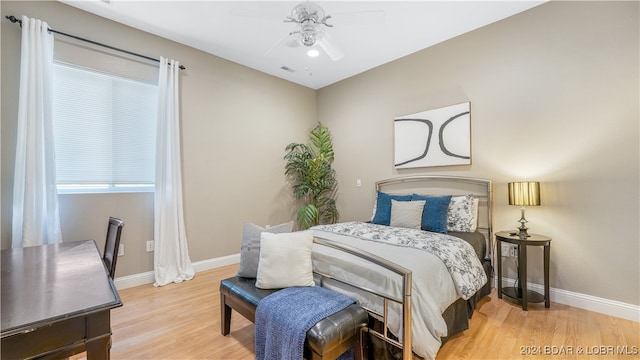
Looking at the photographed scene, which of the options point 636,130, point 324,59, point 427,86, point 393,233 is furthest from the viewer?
point 324,59

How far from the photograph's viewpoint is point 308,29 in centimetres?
239

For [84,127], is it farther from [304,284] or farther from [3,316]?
[304,284]

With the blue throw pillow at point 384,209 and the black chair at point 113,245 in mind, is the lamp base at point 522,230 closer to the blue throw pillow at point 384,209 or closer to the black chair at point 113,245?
the blue throw pillow at point 384,209

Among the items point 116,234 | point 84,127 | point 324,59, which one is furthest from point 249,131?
point 116,234

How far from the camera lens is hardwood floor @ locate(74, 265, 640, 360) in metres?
1.88

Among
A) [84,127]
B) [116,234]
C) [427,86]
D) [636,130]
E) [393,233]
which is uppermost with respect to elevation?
[427,86]

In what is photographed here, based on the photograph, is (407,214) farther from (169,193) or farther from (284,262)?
(169,193)

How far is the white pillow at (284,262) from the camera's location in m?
1.89

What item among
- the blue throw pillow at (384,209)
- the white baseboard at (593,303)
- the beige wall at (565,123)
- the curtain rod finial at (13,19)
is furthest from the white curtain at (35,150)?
the white baseboard at (593,303)

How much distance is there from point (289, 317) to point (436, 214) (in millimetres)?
2091

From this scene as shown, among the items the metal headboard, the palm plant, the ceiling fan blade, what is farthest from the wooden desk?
the palm plant

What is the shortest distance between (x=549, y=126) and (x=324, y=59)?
2.82 meters

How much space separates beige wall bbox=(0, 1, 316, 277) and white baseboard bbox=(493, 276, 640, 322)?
3.57 meters

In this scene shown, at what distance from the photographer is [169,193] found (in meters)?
3.28
